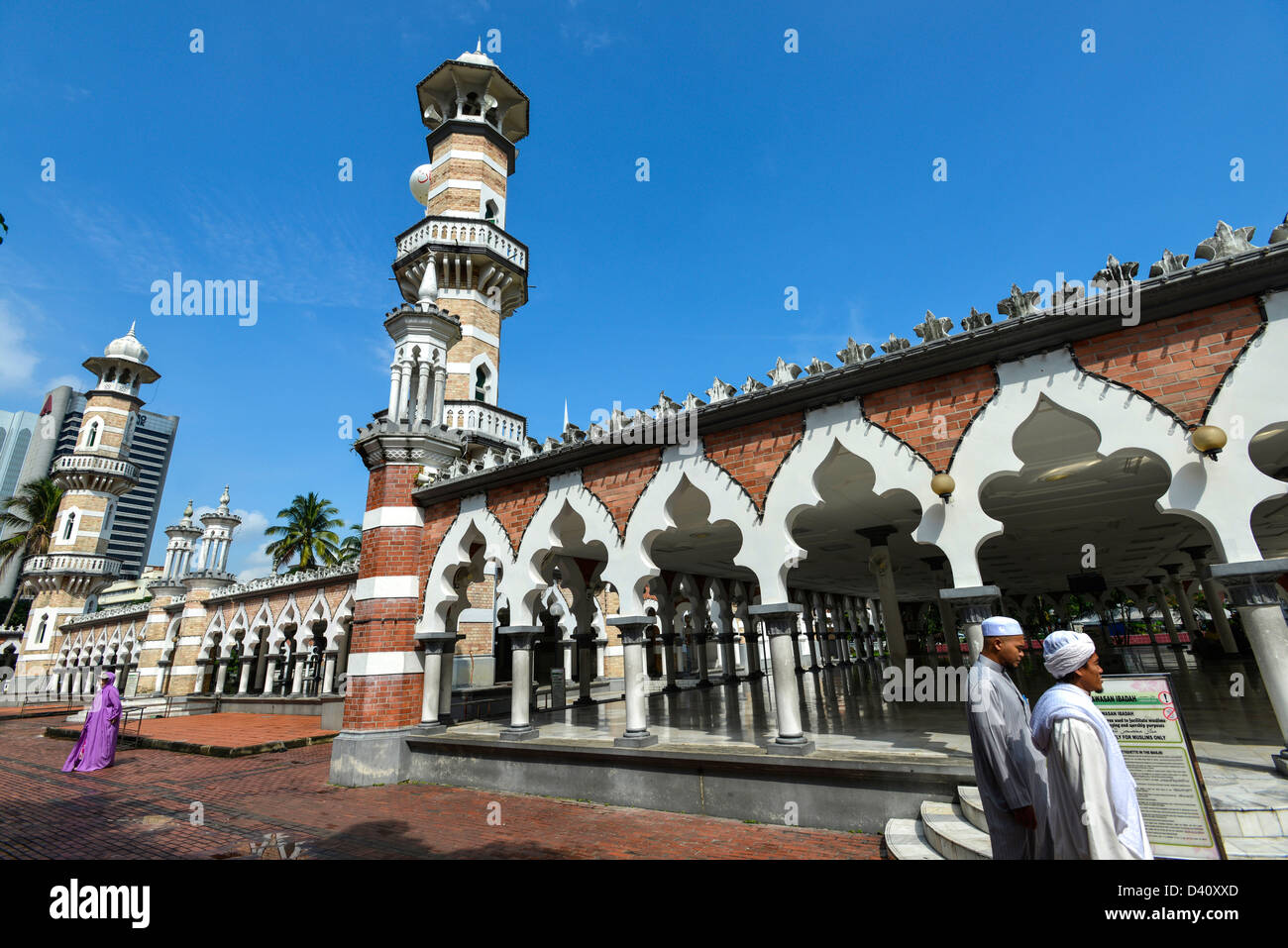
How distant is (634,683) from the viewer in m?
8.31

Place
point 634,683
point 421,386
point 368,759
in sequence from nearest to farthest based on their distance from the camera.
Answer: point 634,683 → point 368,759 → point 421,386

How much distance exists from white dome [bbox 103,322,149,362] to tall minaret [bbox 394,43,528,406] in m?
27.9

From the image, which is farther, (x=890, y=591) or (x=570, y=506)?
(x=890, y=591)

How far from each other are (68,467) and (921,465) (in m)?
46.7

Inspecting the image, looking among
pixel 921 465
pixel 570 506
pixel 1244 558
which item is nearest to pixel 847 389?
pixel 921 465

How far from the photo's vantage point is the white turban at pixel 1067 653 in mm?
2865

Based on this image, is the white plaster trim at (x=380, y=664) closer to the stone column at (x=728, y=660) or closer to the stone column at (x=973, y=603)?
the stone column at (x=973, y=603)

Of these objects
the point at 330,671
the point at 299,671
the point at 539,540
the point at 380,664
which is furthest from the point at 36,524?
the point at 539,540

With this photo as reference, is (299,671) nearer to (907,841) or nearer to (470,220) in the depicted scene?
(470,220)

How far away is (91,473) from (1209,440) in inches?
1900

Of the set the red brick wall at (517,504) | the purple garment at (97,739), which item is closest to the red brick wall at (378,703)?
the red brick wall at (517,504)

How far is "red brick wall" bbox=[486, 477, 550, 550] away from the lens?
10.2 metres

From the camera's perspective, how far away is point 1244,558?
16.6ft
